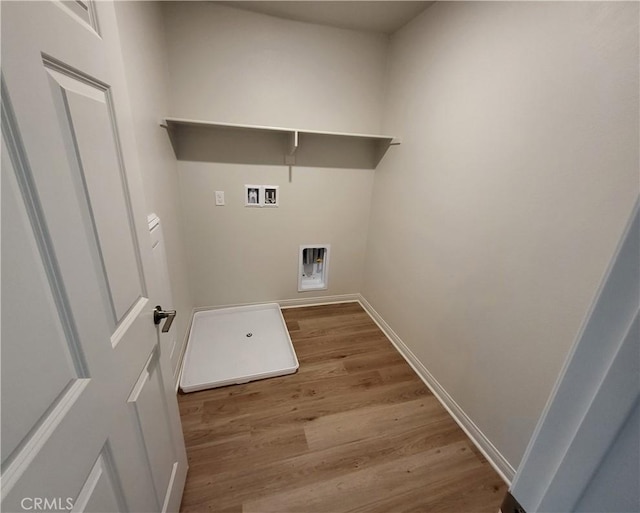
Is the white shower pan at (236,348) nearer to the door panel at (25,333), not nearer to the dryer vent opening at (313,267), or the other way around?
the dryer vent opening at (313,267)

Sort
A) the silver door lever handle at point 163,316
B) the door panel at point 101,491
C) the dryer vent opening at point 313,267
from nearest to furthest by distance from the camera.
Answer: the door panel at point 101,491 < the silver door lever handle at point 163,316 < the dryer vent opening at point 313,267

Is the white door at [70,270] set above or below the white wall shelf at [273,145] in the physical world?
below

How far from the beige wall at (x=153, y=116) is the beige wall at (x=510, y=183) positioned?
1703mm

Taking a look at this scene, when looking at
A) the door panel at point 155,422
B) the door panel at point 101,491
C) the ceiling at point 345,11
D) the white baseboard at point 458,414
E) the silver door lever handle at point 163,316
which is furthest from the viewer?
the ceiling at point 345,11

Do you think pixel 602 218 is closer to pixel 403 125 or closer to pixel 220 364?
pixel 403 125

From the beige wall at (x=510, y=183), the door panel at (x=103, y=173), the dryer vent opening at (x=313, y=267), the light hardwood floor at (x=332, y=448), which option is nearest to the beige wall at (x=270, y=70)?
the beige wall at (x=510, y=183)

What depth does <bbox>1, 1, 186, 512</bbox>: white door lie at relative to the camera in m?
0.36

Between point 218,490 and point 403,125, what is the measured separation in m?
2.57

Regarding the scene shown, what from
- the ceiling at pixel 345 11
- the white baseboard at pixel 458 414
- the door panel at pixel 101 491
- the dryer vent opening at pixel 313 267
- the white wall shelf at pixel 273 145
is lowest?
the white baseboard at pixel 458 414

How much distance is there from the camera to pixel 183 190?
2.09m

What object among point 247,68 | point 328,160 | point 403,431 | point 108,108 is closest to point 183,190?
point 247,68

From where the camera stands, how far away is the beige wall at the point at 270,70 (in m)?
1.81

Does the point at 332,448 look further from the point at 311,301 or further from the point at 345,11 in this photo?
the point at 345,11

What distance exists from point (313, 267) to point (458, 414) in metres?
1.77
